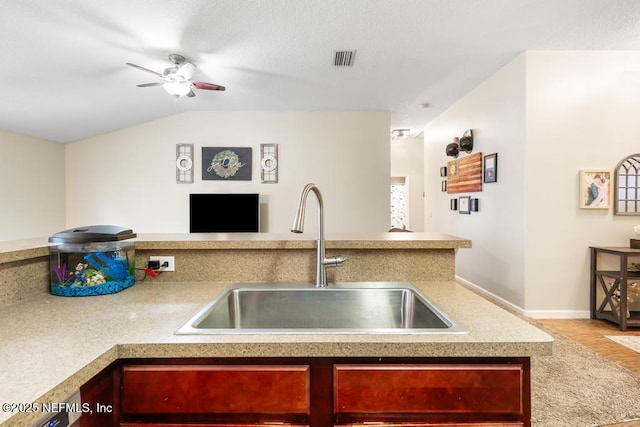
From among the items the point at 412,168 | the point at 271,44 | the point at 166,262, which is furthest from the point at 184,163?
the point at 412,168

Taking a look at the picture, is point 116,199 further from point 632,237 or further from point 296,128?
point 632,237

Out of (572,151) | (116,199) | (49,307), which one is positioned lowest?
(49,307)

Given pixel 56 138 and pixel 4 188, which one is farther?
pixel 56 138

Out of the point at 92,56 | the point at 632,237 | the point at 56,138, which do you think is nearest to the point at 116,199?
the point at 56,138

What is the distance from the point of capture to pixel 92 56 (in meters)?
2.86

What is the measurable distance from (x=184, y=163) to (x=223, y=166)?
0.61 metres

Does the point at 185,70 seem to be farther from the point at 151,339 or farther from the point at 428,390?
the point at 428,390

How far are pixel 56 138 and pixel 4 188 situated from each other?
1.00m

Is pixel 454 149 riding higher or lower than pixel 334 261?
higher

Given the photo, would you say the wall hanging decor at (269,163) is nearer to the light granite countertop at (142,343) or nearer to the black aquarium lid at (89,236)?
the black aquarium lid at (89,236)

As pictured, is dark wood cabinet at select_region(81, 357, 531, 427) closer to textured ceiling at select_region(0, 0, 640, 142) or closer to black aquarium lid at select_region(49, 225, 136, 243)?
black aquarium lid at select_region(49, 225, 136, 243)

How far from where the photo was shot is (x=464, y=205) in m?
4.22

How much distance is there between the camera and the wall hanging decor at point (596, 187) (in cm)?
298

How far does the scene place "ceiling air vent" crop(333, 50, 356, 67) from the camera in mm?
2999
